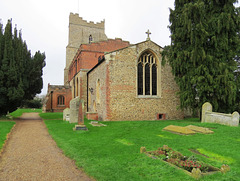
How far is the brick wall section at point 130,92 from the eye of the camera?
16.6 meters

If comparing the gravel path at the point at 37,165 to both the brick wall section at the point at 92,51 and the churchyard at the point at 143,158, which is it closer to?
the churchyard at the point at 143,158

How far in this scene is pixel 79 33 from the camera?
144 ft

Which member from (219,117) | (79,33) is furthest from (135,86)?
(79,33)

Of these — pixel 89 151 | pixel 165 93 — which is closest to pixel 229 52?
pixel 165 93

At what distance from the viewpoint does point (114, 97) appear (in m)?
16.5

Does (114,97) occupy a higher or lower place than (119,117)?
higher

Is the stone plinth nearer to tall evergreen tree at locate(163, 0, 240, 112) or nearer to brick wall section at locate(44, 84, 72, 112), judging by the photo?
tall evergreen tree at locate(163, 0, 240, 112)

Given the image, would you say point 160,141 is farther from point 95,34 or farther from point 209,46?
point 95,34

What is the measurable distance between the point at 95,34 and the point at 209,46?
3604cm

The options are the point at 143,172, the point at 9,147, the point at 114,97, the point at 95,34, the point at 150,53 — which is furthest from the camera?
the point at 95,34

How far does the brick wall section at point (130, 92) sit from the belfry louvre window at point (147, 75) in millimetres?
501

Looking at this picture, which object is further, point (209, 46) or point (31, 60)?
point (31, 60)

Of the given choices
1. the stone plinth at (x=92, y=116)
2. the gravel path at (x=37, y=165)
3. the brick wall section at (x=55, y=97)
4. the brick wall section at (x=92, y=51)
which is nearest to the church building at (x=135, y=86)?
the stone plinth at (x=92, y=116)

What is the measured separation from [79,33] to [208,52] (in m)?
36.1
